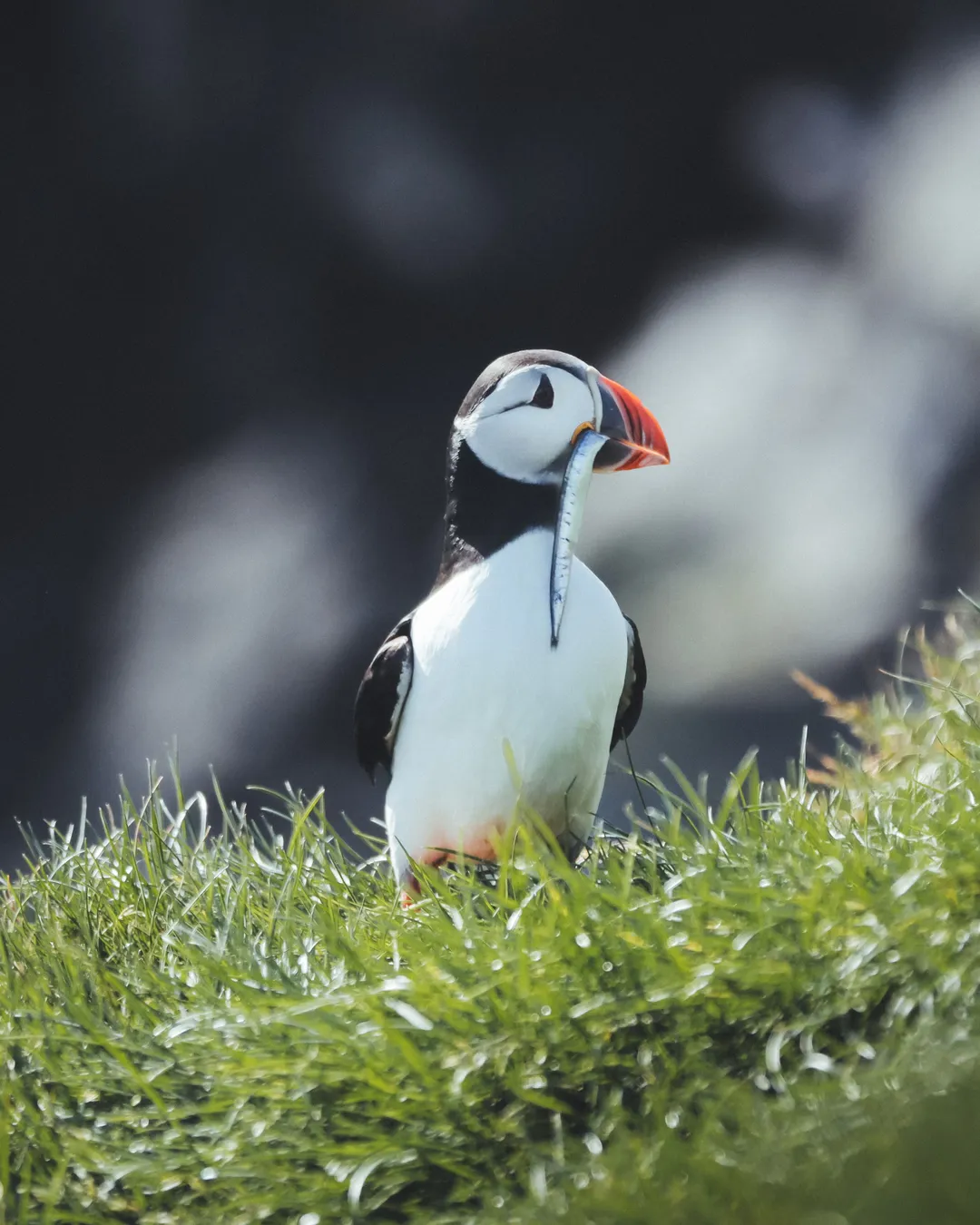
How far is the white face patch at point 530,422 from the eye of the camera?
80.4 inches

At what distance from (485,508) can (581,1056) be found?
93cm

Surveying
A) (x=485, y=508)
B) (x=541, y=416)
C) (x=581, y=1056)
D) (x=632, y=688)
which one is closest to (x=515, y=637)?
(x=485, y=508)

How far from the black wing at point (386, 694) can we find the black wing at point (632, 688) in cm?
38

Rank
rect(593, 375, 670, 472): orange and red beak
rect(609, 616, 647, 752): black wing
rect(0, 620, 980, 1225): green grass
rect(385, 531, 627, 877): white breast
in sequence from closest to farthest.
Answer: rect(0, 620, 980, 1225): green grass < rect(385, 531, 627, 877): white breast < rect(593, 375, 670, 472): orange and red beak < rect(609, 616, 647, 752): black wing

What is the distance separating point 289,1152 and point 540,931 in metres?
0.36

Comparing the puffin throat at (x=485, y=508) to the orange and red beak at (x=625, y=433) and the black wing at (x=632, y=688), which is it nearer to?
the orange and red beak at (x=625, y=433)

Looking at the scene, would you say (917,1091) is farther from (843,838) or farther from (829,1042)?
(843,838)

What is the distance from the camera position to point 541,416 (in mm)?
2033

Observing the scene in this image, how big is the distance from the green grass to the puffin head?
60 centimetres

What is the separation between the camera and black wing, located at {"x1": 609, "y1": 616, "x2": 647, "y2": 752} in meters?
2.29

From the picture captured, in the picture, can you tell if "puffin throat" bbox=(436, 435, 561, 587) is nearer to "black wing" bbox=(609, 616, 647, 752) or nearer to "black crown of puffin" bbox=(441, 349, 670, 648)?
"black crown of puffin" bbox=(441, 349, 670, 648)

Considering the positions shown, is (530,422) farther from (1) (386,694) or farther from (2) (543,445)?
(1) (386,694)

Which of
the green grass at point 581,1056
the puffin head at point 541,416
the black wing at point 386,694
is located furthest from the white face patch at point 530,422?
the green grass at point 581,1056

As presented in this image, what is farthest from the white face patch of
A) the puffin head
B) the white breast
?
the white breast
